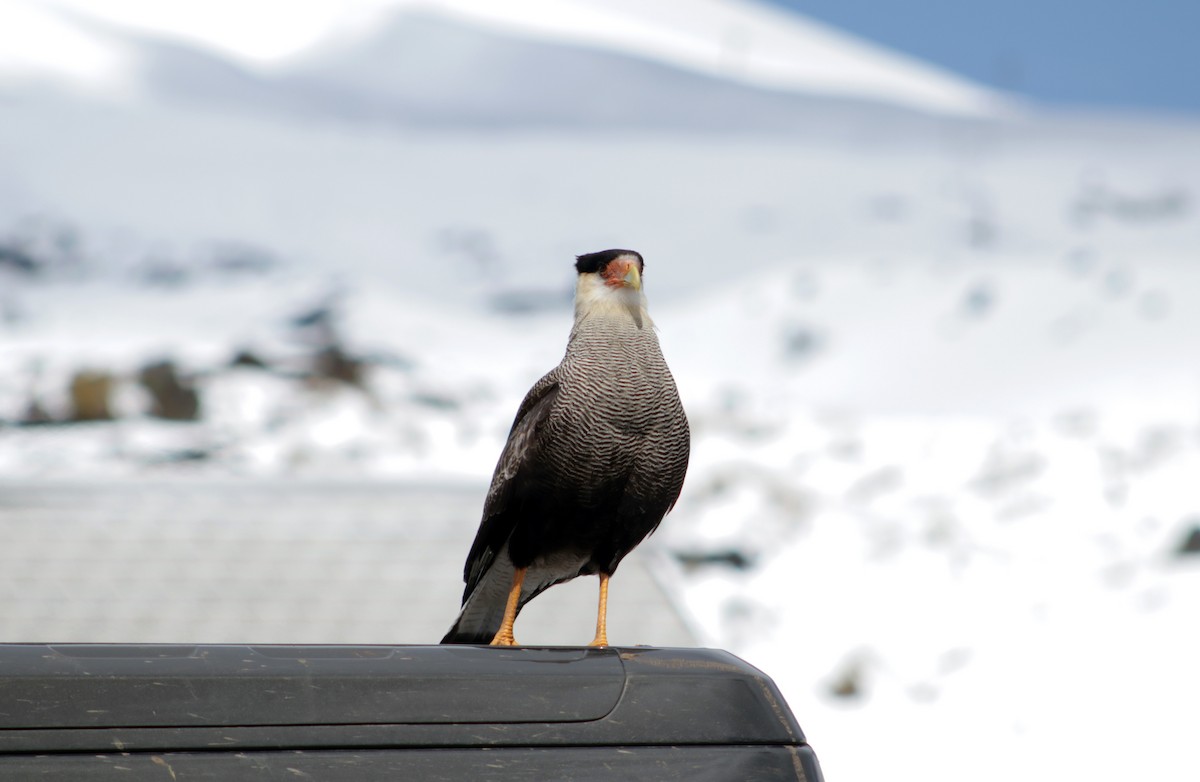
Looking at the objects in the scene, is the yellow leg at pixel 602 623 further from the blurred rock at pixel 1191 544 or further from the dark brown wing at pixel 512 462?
the blurred rock at pixel 1191 544

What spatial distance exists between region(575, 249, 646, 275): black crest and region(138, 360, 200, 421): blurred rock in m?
16.7

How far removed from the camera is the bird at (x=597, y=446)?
2.97 meters

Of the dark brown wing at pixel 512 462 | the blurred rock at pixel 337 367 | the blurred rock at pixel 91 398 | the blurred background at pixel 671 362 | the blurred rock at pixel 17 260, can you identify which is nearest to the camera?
the dark brown wing at pixel 512 462

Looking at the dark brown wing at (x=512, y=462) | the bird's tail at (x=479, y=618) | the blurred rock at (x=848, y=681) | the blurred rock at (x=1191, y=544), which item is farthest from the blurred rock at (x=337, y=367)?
the dark brown wing at (x=512, y=462)

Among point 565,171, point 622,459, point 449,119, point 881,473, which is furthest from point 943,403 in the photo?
point 449,119

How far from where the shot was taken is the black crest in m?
3.06

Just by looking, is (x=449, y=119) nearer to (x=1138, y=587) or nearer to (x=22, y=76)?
(x=22, y=76)

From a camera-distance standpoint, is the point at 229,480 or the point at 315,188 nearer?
the point at 229,480

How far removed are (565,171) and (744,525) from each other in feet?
99.1

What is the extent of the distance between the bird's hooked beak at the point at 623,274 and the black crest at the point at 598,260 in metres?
0.01

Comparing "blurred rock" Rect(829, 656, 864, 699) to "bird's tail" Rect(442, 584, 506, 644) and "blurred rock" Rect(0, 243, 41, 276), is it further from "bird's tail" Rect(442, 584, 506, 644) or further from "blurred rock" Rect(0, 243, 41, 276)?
"blurred rock" Rect(0, 243, 41, 276)

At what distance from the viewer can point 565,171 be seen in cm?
4478

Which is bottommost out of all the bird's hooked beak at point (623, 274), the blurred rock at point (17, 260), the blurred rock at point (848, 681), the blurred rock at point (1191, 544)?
the blurred rock at point (17, 260)

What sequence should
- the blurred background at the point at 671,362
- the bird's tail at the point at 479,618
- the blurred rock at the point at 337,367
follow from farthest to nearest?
the blurred rock at the point at 337,367 < the blurred background at the point at 671,362 < the bird's tail at the point at 479,618
